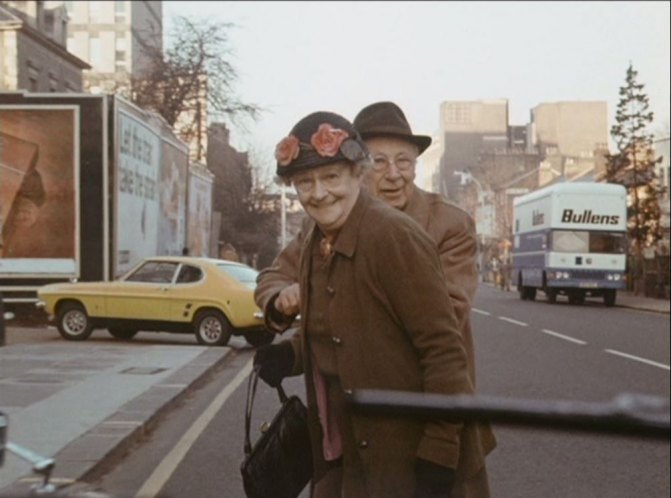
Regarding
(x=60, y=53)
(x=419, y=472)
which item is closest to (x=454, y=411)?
(x=419, y=472)

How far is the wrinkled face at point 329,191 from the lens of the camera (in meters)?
2.41

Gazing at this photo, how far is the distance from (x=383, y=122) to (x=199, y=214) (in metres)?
27.7

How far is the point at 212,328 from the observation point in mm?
17484

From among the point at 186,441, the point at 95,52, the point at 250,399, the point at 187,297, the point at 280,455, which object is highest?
the point at 95,52

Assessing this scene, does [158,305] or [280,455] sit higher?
[280,455]

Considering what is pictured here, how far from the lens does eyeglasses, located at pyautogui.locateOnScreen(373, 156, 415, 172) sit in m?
3.33

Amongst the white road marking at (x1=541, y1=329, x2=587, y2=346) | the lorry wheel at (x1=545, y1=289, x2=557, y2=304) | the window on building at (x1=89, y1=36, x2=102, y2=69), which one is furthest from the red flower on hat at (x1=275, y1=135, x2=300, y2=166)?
the window on building at (x1=89, y1=36, x2=102, y2=69)

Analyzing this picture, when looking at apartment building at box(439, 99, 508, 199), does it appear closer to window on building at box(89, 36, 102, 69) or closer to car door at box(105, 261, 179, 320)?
window on building at box(89, 36, 102, 69)

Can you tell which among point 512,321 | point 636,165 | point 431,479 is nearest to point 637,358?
point 512,321

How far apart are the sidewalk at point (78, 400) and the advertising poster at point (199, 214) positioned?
535 inches

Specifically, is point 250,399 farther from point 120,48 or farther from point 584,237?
point 120,48

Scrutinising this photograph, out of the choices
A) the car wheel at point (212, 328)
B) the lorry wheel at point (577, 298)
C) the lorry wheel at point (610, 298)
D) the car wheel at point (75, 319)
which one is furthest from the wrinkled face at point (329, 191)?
the lorry wheel at point (577, 298)

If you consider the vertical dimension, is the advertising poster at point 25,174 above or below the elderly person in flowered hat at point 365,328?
above

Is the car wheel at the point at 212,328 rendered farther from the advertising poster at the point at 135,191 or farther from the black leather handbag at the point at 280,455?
the black leather handbag at the point at 280,455
